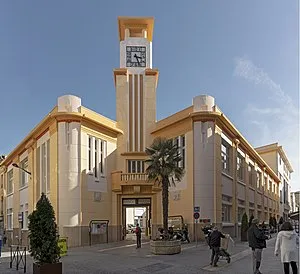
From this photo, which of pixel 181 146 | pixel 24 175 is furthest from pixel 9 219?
pixel 181 146

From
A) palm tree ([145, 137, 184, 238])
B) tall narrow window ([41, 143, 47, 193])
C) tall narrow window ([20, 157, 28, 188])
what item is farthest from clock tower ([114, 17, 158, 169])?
palm tree ([145, 137, 184, 238])

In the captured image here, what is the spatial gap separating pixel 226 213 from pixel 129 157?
8.82m

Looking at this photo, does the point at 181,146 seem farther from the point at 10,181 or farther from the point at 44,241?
the point at 10,181

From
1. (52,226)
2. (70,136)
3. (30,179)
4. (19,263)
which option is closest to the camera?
(52,226)

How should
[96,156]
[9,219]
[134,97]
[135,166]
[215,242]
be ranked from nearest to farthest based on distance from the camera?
[215,242] < [96,156] < [135,166] < [134,97] < [9,219]

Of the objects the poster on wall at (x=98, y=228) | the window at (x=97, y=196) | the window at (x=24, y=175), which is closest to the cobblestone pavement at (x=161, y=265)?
the poster on wall at (x=98, y=228)

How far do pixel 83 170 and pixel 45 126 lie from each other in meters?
5.21

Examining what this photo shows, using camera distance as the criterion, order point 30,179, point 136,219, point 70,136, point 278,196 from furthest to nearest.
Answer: point 278,196 < point 136,219 < point 30,179 < point 70,136

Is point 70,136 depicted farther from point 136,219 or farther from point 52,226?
point 136,219

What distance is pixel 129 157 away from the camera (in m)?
38.2

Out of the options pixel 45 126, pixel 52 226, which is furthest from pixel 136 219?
pixel 52 226

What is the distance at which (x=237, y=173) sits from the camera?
4197 cm

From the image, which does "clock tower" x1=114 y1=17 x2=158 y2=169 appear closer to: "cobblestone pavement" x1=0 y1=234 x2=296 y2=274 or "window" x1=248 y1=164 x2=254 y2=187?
"window" x1=248 y1=164 x2=254 y2=187

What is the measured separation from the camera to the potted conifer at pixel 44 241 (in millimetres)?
13734
